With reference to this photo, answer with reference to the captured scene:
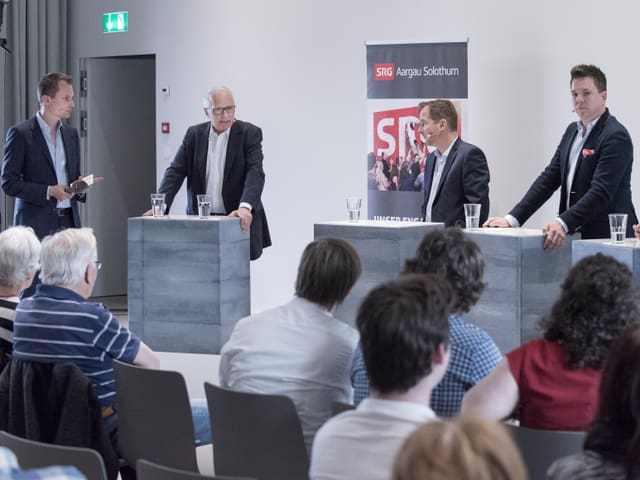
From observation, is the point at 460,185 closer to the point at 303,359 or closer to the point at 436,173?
the point at 436,173

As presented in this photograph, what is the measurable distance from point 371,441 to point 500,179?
5.96 meters

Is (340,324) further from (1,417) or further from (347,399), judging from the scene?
(1,417)

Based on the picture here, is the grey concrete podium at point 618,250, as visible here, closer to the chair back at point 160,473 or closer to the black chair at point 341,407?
the black chair at point 341,407

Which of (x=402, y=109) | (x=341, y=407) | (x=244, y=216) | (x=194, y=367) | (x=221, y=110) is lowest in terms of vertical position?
(x=194, y=367)

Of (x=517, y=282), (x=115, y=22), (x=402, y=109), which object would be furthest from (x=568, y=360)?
(x=115, y=22)

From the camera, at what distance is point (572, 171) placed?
559cm

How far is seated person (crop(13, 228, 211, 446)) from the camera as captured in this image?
3.24 meters

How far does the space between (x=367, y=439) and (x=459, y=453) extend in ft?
2.68

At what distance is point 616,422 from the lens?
68.2 inches

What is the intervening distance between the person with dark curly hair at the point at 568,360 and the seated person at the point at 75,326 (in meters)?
1.36

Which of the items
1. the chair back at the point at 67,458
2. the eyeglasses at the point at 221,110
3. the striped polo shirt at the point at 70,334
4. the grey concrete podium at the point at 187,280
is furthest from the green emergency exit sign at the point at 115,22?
the chair back at the point at 67,458

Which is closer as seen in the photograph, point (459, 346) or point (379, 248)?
point (459, 346)

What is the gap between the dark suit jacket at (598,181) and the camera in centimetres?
527

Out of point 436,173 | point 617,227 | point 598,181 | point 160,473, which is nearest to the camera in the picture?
point 160,473
